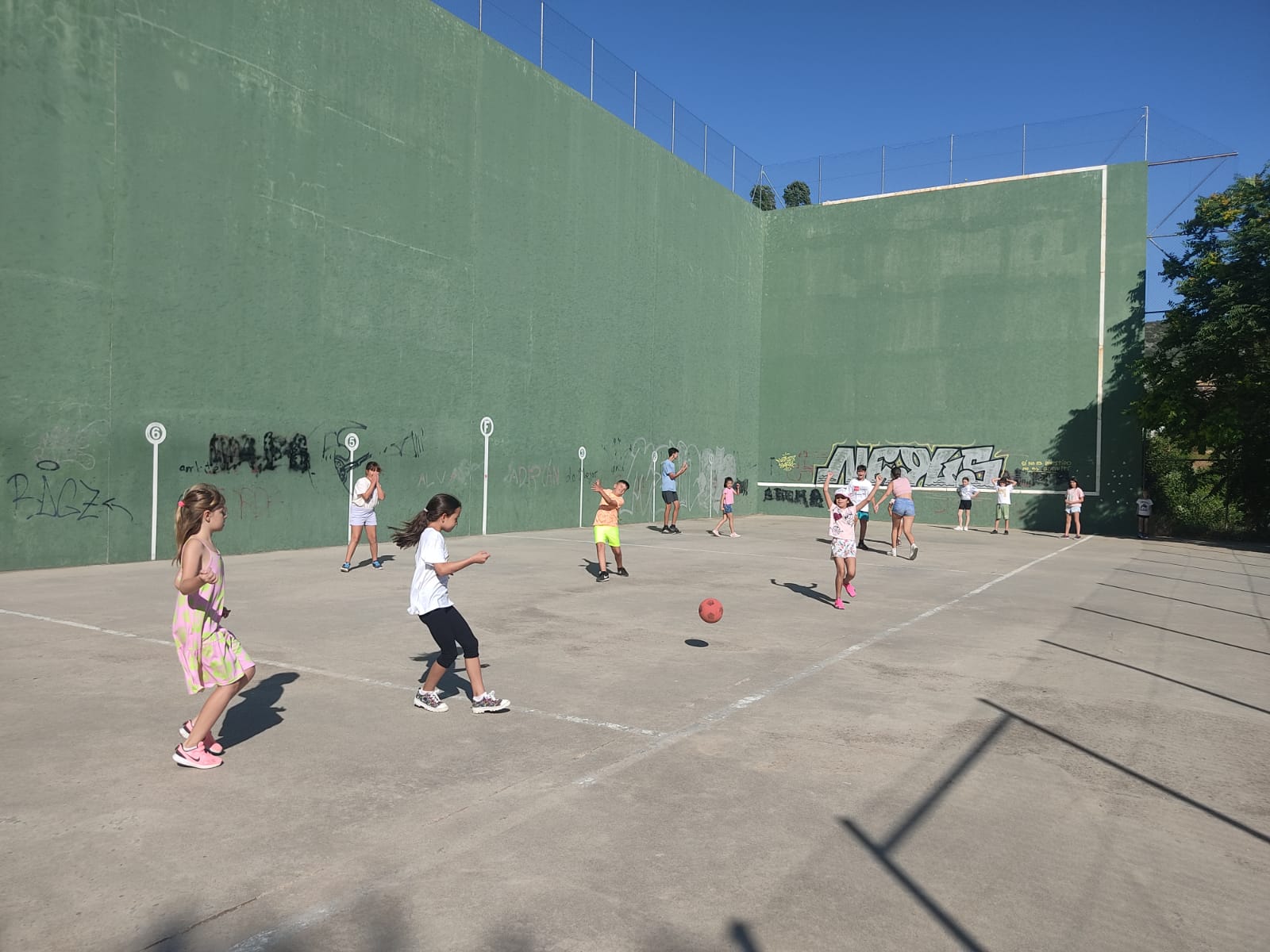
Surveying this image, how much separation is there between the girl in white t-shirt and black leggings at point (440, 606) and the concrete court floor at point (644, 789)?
0.17m

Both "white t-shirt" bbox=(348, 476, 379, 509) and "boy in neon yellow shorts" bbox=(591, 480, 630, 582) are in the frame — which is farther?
"white t-shirt" bbox=(348, 476, 379, 509)

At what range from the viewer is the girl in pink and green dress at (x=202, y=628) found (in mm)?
5102

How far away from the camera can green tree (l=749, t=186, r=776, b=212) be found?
3284cm

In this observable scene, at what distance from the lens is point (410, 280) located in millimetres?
18344

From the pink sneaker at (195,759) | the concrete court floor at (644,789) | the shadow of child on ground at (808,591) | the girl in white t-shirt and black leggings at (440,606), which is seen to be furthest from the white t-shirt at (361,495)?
the pink sneaker at (195,759)

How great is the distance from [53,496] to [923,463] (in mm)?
24308

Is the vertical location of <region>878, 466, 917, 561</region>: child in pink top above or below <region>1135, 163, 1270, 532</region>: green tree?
below

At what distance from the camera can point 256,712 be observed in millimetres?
6320

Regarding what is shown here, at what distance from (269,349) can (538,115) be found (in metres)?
9.44

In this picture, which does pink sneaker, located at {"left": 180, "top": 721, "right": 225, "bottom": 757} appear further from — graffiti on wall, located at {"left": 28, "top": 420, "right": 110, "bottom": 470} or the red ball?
graffiti on wall, located at {"left": 28, "top": 420, "right": 110, "bottom": 470}

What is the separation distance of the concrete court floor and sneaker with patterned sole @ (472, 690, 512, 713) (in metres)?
0.12

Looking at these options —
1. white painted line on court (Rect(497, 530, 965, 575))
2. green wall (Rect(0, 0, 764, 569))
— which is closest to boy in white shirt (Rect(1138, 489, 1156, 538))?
white painted line on court (Rect(497, 530, 965, 575))

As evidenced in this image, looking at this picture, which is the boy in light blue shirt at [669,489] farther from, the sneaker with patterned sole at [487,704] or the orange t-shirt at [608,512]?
the sneaker with patterned sole at [487,704]

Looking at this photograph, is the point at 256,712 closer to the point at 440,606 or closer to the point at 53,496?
the point at 440,606
